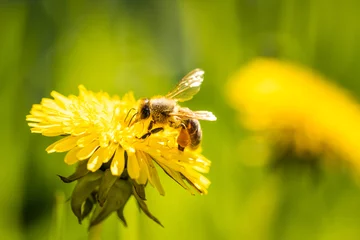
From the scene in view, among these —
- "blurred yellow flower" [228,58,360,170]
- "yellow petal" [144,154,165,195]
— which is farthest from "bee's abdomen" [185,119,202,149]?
"blurred yellow flower" [228,58,360,170]

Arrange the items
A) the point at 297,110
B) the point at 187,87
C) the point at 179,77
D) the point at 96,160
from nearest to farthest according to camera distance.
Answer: the point at 96,160 → the point at 187,87 → the point at 297,110 → the point at 179,77

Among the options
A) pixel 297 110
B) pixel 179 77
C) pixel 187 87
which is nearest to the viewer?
pixel 187 87

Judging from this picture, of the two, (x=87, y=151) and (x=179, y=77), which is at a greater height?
(x=179, y=77)

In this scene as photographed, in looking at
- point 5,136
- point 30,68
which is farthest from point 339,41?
point 5,136

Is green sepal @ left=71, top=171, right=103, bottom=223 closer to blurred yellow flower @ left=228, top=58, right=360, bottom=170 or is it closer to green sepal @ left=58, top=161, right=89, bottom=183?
green sepal @ left=58, top=161, right=89, bottom=183

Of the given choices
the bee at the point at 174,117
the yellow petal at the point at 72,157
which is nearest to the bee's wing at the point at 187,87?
the bee at the point at 174,117

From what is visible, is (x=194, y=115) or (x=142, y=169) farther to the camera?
(x=194, y=115)

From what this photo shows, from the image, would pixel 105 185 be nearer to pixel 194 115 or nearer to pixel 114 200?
pixel 114 200

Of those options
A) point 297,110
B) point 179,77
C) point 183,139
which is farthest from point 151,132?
point 179,77
